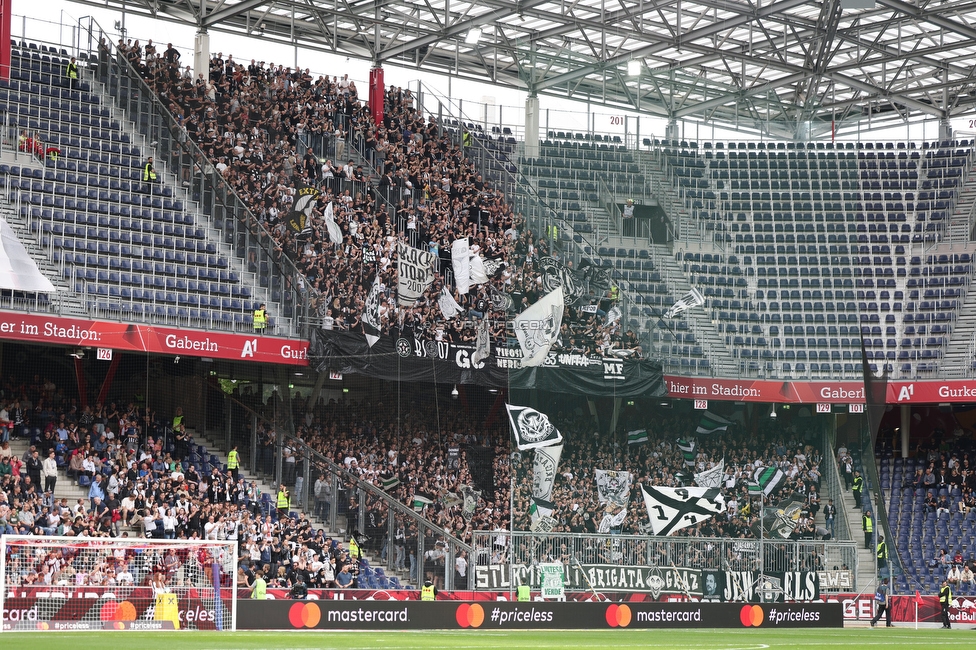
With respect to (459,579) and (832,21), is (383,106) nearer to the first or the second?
(832,21)

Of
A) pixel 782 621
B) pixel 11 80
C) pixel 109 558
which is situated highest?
pixel 11 80

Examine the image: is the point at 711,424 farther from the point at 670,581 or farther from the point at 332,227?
the point at 332,227

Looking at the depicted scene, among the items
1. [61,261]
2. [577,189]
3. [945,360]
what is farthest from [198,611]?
[945,360]

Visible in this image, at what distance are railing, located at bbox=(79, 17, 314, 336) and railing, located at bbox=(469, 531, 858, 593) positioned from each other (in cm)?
829

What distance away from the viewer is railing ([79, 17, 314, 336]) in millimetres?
32750

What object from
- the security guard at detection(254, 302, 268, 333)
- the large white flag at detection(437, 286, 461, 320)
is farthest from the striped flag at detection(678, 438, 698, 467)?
the security guard at detection(254, 302, 268, 333)

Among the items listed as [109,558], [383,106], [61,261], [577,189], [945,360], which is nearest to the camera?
[109,558]

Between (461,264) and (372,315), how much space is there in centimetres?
460

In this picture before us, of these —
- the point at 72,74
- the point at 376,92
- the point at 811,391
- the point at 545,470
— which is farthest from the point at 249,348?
the point at 811,391

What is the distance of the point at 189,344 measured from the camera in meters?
30.5

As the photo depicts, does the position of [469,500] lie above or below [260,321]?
below

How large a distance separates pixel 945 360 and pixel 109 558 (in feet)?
88.2

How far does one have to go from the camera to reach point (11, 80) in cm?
3419

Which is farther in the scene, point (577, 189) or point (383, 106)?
point (383, 106)
